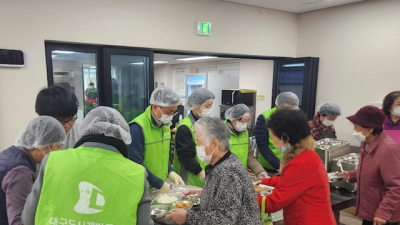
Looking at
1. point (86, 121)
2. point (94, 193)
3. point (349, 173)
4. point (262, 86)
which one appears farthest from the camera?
point (262, 86)

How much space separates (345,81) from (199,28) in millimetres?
2319

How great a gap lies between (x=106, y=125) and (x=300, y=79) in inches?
157

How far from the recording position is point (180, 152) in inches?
86.1

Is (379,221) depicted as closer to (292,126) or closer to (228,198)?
(292,126)

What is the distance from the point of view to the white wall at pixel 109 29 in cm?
249

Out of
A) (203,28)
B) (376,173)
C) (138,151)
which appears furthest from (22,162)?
(203,28)

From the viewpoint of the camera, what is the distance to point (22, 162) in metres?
1.28

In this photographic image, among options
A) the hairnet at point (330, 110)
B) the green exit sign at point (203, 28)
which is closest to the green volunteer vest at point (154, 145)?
the green exit sign at point (203, 28)

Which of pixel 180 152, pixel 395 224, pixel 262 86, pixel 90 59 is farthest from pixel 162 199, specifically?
pixel 262 86

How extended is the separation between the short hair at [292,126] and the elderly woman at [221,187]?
1.09 feet

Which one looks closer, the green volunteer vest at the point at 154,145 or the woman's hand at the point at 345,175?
the green volunteer vest at the point at 154,145

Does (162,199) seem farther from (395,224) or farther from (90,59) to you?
(90,59)

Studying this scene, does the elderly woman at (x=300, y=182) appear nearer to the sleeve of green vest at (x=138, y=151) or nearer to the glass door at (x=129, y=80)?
the sleeve of green vest at (x=138, y=151)

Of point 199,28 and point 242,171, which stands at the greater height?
point 199,28
